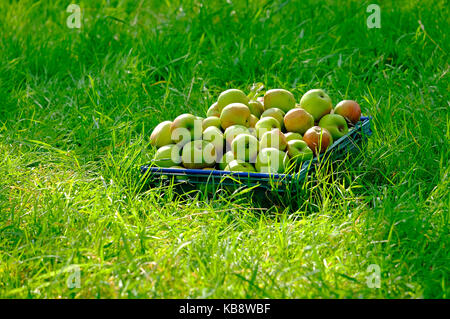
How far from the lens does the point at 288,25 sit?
16.9 ft

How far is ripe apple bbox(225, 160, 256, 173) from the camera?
9.71 feet

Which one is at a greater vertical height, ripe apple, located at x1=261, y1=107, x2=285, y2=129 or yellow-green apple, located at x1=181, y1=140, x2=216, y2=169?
ripe apple, located at x1=261, y1=107, x2=285, y2=129

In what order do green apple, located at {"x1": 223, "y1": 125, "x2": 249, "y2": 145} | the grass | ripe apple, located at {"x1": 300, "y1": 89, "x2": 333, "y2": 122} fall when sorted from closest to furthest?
the grass, green apple, located at {"x1": 223, "y1": 125, "x2": 249, "y2": 145}, ripe apple, located at {"x1": 300, "y1": 89, "x2": 333, "y2": 122}

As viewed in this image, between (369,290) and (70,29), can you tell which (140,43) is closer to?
(70,29)

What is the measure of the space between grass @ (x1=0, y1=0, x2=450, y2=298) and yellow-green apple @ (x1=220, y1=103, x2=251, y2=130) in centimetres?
49

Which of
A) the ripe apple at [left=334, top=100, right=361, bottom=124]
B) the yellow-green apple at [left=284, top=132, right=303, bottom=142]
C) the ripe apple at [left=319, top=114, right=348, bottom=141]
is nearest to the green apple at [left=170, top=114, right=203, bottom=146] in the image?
the yellow-green apple at [left=284, top=132, right=303, bottom=142]

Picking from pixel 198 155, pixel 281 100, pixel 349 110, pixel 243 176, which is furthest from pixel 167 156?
pixel 349 110

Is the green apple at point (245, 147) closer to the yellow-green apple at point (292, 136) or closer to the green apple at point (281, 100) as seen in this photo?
the yellow-green apple at point (292, 136)

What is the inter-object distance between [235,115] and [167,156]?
0.47 meters

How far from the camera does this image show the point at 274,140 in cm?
304

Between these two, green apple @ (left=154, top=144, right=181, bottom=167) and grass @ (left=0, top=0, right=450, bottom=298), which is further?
green apple @ (left=154, top=144, right=181, bottom=167)

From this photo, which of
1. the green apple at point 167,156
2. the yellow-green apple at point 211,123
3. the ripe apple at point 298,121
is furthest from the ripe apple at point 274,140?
the green apple at point 167,156

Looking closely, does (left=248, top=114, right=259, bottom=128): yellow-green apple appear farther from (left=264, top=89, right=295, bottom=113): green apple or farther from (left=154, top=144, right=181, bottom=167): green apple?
(left=154, top=144, right=181, bottom=167): green apple

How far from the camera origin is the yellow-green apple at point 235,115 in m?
3.28
